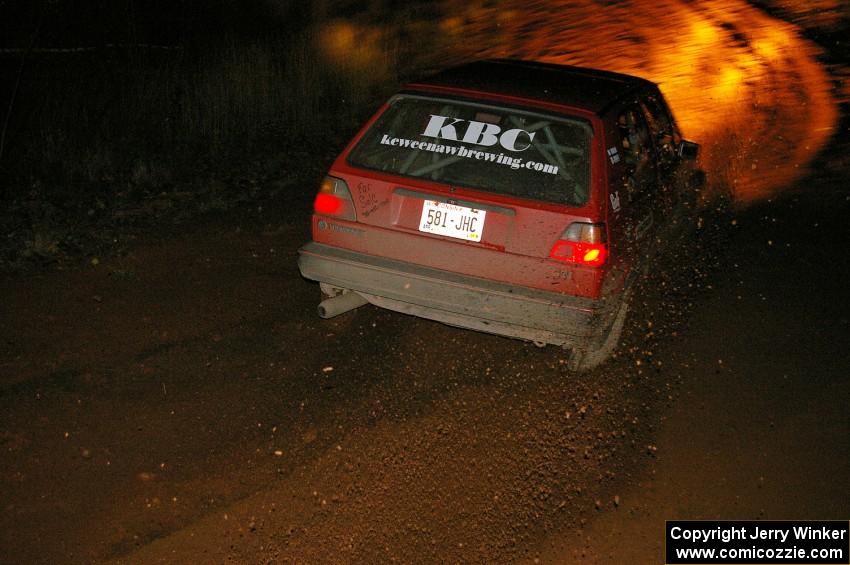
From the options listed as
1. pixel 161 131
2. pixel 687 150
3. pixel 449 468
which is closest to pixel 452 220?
pixel 449 468

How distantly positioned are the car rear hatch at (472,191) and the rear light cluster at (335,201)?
19mm

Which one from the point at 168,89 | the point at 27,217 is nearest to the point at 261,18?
the point at 168,89

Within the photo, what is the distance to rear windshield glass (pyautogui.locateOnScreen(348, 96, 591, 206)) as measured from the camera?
15.6 feet

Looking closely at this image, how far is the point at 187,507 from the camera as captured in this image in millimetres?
3809

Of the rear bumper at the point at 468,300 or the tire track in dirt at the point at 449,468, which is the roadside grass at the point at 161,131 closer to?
the rear bumper at the point at 468,300

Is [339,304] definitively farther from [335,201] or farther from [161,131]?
[161,131]

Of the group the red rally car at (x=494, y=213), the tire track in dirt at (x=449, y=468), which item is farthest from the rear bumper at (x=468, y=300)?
the tire track in dirt at (x=449, y=468)

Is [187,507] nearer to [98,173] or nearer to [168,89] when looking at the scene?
[98,173]

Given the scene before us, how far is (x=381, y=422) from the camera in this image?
15.0ft

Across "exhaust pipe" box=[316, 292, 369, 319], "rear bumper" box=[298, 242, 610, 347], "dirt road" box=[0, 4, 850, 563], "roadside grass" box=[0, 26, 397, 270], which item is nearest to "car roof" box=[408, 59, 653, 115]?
"rear bumper" box=[298, 242, 610, 347]

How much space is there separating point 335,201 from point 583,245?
4.96 ft

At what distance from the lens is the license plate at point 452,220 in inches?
187

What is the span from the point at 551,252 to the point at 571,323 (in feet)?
1.32

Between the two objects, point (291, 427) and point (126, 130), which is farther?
point (126, 130)
